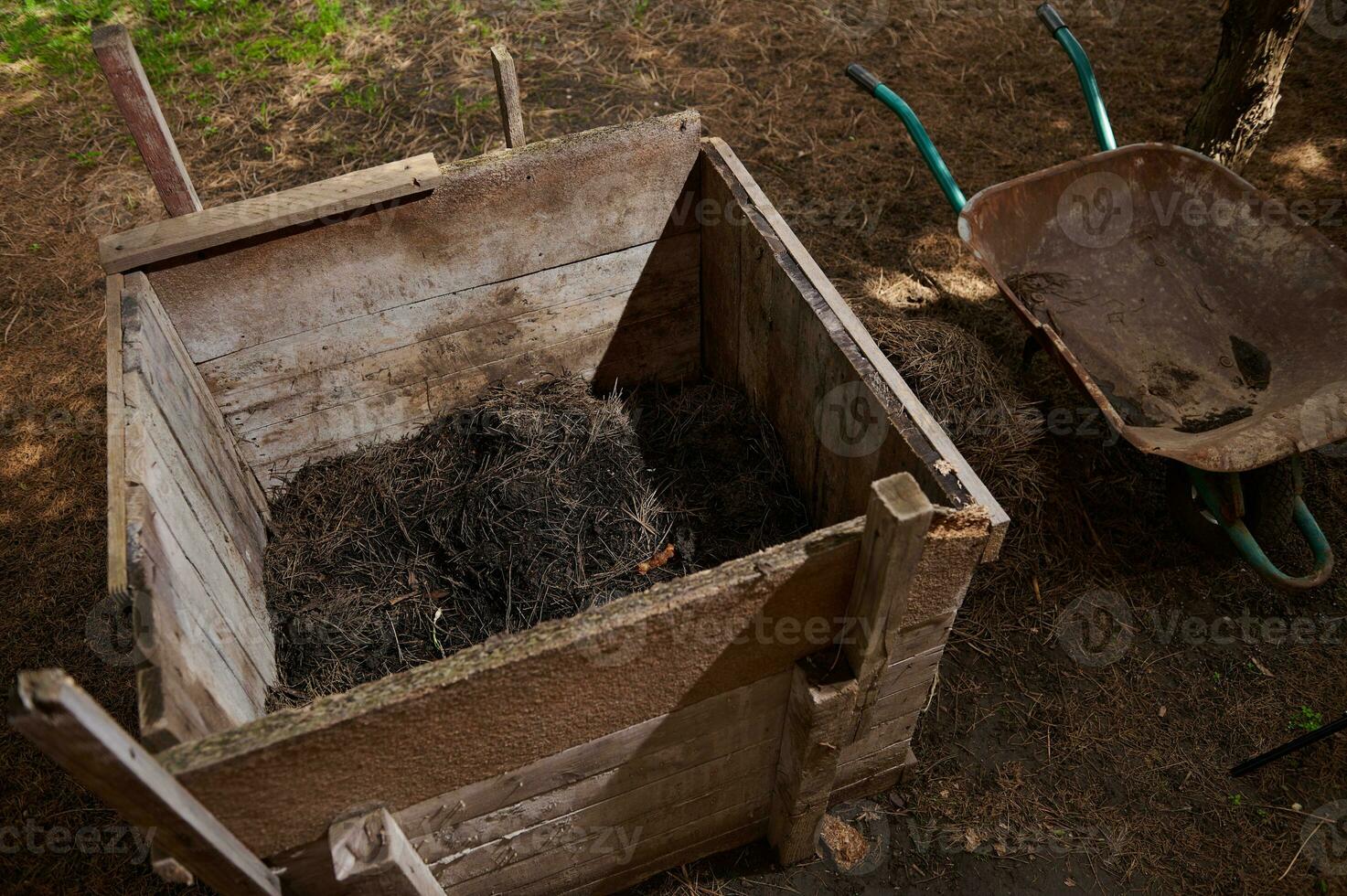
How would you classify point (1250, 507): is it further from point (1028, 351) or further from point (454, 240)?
point (454, 240)

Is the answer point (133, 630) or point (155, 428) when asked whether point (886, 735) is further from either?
point (155, 428)

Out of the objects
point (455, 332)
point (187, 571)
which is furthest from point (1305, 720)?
point (187, 571)

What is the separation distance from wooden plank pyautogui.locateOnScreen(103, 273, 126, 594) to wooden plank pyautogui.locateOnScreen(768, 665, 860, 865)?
1456 mm

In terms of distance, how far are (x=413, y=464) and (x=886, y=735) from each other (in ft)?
5.90

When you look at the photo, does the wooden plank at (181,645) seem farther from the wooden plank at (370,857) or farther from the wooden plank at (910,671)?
the wooden plank at (910,671)

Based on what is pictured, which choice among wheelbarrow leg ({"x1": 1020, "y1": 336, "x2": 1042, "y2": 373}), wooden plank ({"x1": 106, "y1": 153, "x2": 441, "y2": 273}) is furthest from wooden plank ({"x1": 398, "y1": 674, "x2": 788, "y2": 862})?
wheelbarrow leg ({"x1": 1020, "y1": 336, "x2": 1042, "y2": 373})

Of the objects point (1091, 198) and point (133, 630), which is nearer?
point (133, 630)

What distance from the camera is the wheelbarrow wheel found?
3146 millimetres

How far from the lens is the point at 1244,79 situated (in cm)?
375

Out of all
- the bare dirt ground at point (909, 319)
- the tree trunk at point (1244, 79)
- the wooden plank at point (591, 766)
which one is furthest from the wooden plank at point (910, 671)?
the tree trunk at point (1244, 79)

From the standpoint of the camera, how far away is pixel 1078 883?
2758mm

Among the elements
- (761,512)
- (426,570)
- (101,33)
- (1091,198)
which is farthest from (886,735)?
(101,33)

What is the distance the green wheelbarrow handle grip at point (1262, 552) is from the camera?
2941mm

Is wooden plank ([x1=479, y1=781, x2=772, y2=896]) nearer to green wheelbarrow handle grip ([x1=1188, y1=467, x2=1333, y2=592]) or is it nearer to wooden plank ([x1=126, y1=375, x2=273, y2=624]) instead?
wooden plank ([x1=126, y1=375, x2=273, y2=624])
